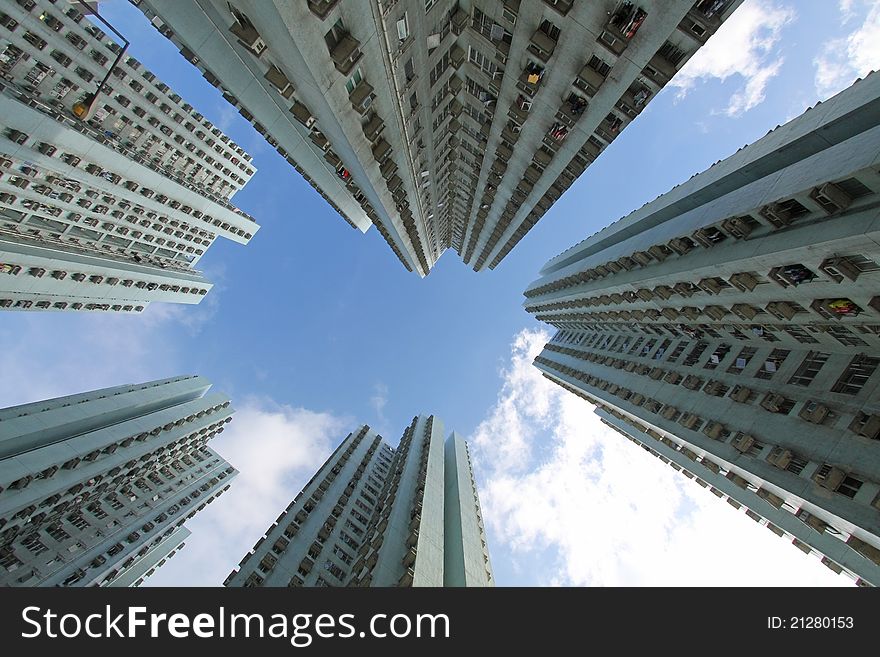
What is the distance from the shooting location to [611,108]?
23.8 m

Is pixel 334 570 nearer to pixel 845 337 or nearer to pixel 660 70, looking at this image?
pixel 845 337

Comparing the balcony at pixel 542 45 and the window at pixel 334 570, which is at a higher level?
the balcony at pixel 542 45

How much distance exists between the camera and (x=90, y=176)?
162 feet

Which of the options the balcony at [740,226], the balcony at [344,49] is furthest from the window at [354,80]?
the balcony at [740,226]

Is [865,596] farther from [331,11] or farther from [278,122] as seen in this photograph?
[278,122]

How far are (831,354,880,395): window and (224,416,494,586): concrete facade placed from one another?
2789cm

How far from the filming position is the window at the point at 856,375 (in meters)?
22.5

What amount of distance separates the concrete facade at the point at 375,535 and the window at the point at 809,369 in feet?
91.1

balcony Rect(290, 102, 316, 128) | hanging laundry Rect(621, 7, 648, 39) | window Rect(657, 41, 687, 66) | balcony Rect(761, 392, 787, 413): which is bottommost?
balcony Rect(290, 102, 316, 128)

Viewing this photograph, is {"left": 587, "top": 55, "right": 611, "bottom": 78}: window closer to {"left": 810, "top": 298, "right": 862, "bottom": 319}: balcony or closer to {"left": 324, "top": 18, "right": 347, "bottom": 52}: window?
{"left": 324, "top": 18, "right": 347, "bottom": 52}: window

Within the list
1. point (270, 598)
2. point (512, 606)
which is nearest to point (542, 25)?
point (512, 606)

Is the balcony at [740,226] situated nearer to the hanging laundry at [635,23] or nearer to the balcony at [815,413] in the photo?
the balcony at [815,413]

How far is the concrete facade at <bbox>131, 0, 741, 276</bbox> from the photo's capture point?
16172 mm

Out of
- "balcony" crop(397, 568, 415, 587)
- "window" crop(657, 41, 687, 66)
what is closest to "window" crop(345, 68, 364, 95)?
"window" crop(657, 41, 687, 66)
